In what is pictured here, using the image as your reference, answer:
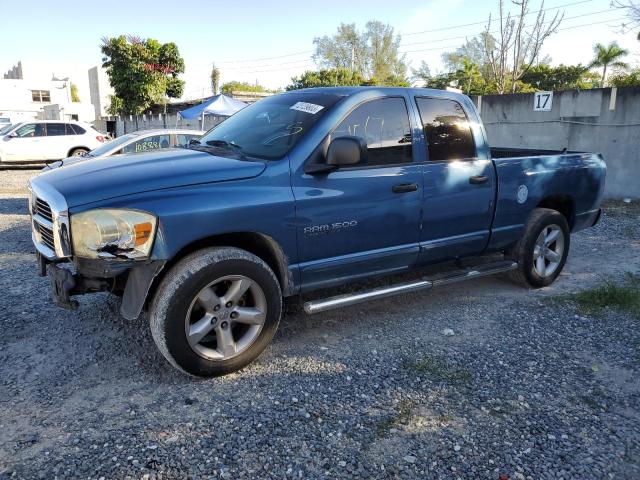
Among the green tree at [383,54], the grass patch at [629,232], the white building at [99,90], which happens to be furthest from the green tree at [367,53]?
the grass patch at [629,232]

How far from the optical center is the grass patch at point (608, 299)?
4.58 meters

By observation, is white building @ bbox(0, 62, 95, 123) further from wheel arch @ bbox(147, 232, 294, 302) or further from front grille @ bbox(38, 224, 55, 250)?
wheel arch @ bbox(147, 232, 294, 302)

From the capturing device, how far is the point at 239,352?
3309 millimetres

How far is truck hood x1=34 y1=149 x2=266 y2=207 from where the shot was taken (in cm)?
296

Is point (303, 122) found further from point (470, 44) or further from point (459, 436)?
point (470, 44)

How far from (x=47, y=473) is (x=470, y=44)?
136 feet

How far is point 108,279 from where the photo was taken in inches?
123

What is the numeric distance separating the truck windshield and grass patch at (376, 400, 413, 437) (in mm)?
1824

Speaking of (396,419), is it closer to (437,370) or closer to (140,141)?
(437,370)

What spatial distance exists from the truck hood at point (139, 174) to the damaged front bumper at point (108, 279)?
40cm

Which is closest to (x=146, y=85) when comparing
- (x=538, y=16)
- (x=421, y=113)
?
(x=538, y=16)

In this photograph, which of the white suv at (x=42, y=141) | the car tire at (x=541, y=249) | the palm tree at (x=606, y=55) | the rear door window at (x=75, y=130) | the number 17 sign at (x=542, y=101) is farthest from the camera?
the palm tree at (x=606, y=55)

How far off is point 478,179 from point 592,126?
7837 mm

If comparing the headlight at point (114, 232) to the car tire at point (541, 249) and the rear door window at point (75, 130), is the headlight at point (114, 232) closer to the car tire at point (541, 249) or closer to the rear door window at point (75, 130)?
the car tire at point (541, 249)
